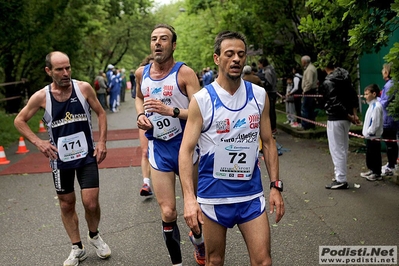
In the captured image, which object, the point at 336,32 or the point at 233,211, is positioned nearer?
the point at 233,211

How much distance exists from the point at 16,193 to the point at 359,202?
5.54 meters

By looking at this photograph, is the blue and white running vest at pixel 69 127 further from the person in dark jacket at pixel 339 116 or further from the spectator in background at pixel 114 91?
the spectator in background at pixel 114 91

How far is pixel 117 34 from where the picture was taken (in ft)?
160

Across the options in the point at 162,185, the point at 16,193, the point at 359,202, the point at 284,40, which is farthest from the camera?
the point at 284,40

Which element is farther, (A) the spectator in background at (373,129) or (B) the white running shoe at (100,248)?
(A) the spectator in background at (373,129)

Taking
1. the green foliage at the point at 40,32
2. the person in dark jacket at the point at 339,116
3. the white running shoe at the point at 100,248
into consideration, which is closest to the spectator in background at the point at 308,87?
the person in dark jacket at the point at 339,116

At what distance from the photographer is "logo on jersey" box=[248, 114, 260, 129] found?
405 cm

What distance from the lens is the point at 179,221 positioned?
23.7 feet

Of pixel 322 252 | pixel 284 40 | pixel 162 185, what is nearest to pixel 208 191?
pixel 162 185

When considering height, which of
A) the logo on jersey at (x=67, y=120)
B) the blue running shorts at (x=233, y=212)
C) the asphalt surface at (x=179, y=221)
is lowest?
the asphalt surface at (x=179, y=221)

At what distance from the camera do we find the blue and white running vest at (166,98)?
527cm

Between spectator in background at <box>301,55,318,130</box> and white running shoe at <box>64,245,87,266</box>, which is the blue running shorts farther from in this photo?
spectator in background at <box>301,55,318,130</box>

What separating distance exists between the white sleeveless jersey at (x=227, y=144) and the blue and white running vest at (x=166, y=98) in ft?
3.95

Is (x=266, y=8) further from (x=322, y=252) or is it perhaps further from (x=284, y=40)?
(x=322, y=252)
